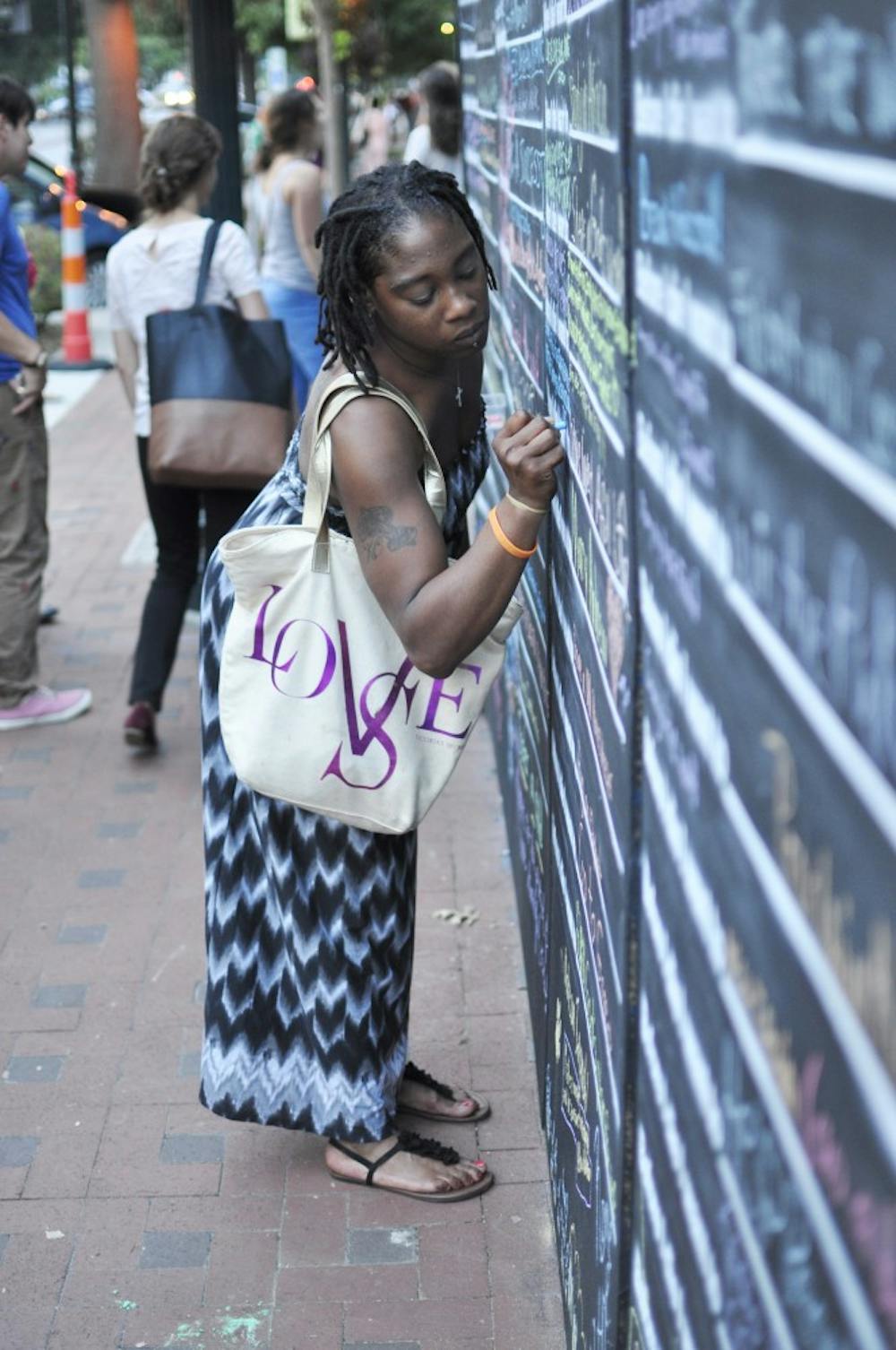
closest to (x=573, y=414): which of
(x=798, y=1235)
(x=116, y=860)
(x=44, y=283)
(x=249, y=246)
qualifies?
(x=798, y=1235)

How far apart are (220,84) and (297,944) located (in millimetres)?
4774

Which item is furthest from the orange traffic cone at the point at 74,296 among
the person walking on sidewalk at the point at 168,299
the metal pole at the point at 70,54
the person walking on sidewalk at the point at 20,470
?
the person walking on sidewalk at the point at 168,299

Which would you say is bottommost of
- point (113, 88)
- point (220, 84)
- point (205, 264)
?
point (205, 264)

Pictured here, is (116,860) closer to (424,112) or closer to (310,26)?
(424,112)

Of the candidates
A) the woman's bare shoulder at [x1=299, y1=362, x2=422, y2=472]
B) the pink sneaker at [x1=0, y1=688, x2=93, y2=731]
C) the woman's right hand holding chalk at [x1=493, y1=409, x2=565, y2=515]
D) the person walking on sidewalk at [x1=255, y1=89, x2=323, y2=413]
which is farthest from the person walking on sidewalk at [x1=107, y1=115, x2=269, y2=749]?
the woman's right hand holding chalk at [x1=493, y1=409, x2=565, y2=515]

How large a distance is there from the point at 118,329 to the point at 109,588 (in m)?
2.11

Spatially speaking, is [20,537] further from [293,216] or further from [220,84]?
[293,216]

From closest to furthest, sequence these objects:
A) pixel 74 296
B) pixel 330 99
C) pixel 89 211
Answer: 1. pixel 74 296
2. pixel 89 211
3. pixel 330 99

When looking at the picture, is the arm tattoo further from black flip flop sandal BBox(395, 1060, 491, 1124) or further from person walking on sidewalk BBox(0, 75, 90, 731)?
person walking on sidewalk BBox(0, 75, 90, 731)

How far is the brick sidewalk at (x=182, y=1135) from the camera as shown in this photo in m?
2.88

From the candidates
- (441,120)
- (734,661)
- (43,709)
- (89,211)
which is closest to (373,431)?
(734,661)

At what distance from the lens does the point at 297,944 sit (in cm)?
303

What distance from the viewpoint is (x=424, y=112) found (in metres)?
7.71

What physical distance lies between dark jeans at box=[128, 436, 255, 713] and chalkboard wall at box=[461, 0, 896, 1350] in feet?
10.3
